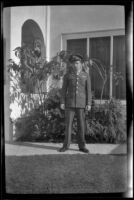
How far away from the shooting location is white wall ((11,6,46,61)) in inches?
109

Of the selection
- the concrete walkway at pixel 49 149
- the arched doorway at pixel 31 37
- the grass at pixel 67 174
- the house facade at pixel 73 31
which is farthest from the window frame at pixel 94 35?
the grass at pixel 67 174

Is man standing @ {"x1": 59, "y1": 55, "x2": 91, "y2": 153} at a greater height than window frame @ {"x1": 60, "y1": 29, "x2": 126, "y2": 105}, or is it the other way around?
window frame @ {"x1": 60, "y1": 29, "x2": 126, "y2": 105}

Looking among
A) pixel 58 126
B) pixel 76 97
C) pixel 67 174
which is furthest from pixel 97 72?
pixel 67 174

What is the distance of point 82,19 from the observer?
112 inches

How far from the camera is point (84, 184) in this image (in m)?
2.90

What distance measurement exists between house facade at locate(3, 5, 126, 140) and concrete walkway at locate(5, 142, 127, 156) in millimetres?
119

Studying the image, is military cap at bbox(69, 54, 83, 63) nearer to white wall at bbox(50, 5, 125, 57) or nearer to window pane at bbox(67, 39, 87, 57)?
window pane at bbox(67, 39, 87, 57)

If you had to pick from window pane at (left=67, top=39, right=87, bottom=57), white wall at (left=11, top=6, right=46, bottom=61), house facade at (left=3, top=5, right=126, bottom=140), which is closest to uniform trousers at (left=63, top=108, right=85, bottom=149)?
house facade at (left=3, top=5, right=126, bottom=140)

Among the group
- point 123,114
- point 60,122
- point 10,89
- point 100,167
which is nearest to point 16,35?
point 10,89

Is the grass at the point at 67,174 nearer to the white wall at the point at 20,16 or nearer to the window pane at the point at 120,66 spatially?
the window pane at the point at 120,66

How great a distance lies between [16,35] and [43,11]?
1.20ft

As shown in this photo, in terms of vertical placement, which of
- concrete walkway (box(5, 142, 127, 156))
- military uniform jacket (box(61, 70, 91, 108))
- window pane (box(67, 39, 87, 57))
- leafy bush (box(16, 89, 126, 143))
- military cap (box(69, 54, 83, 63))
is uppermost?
window pane (box(67, 39, 87, 57))

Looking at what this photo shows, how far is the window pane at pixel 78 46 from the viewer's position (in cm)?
287

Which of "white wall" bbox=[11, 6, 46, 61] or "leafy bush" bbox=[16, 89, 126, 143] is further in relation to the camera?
"leafy bush" bbox=[16, 89, 126, 143]
